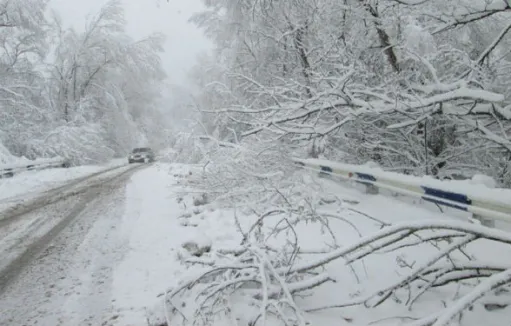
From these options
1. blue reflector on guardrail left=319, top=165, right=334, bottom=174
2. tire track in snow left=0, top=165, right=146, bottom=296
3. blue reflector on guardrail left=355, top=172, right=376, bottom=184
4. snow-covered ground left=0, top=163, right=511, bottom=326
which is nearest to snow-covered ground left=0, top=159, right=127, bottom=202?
tire track in snow left=0, top=165, right=146, bottom=296

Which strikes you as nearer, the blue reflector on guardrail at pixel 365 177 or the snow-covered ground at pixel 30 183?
the blue reflector on guardrail at pixel 365 177

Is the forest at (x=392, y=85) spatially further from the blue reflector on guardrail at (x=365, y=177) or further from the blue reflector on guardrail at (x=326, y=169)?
the blue reflector on guardrail at (x=365, y=177)

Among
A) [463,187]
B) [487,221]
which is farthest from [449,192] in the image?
[487,221]

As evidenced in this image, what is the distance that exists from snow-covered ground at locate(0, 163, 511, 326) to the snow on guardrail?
32.8 feet

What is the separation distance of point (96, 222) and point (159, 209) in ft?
4.52

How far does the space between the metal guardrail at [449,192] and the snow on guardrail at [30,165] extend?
14075mm

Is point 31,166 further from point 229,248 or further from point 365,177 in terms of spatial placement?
point 229,248

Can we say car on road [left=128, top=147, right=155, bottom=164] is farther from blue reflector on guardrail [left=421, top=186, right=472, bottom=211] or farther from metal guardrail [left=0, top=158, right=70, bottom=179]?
blue reflector on guardrail [left=421, top=186, right=472, bottom=211]

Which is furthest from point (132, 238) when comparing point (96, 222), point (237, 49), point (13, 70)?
point (13, 70)

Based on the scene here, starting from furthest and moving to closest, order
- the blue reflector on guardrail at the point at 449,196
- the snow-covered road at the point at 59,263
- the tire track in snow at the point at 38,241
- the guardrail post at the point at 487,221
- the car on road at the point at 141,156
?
the car on road at the point at 141,156
the tire track in snow at the point at 38,241
the blue reflector on guardrail at the point at 449,196
the guardrail post at the point at 487,221
the snow-covered road at the point at 59,263

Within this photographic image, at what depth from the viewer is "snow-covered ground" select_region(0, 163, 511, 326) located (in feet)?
10.1

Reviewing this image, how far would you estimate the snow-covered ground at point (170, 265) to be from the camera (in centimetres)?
308

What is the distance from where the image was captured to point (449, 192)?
13.9 ft

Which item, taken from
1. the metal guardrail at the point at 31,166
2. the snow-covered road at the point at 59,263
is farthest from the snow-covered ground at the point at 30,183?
the snow-covered road at the point at 59,263
